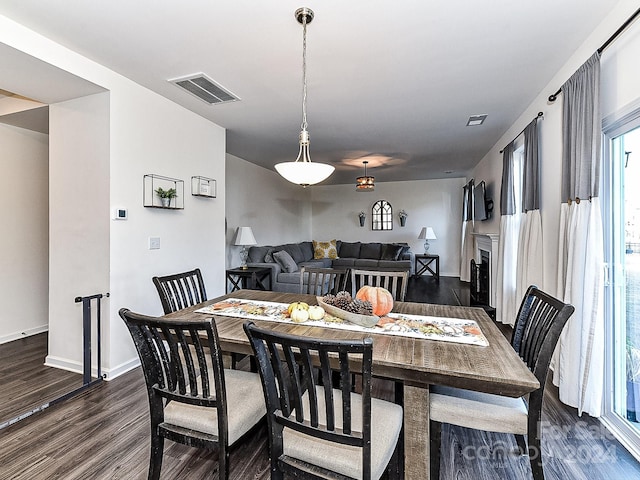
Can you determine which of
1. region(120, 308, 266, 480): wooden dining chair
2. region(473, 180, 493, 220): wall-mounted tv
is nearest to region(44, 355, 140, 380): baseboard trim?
region(120, 308, 266, 480): wooden dining chair

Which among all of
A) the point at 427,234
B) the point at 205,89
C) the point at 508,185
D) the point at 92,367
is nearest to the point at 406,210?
the point at 427,234

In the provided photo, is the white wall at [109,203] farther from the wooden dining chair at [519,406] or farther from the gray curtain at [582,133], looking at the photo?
the gray curtain at [582,133]

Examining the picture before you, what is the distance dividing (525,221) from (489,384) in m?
2.70

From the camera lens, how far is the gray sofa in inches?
219

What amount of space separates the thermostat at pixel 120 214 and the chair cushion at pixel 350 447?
2.34m

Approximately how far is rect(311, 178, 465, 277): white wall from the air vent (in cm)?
614

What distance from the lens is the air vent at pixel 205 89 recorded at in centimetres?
277

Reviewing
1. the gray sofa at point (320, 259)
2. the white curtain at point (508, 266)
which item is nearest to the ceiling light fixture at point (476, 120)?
the white curtain at point (508, 266)

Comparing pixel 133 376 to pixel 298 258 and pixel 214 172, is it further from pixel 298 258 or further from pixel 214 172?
pixel 298 258

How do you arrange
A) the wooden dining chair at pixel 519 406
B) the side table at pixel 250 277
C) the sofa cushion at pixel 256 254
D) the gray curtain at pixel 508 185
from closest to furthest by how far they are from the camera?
the wooden dining chair at pixel 519 406 < the gray curtain at pixel 508 185 < the side table at pixel 250 277 < the sofa cushion at pixel 256 254

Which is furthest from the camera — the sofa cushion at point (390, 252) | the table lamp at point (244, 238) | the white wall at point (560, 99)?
the sofa cushion at point (390, 252)

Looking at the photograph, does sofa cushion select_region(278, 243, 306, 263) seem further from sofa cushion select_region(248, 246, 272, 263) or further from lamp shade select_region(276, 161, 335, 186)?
lamp shade select_region(276, 161, 335, 186)

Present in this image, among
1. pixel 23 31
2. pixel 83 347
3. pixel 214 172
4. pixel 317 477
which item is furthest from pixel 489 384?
pixel 214 172

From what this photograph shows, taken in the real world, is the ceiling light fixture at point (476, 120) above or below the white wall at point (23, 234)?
above
